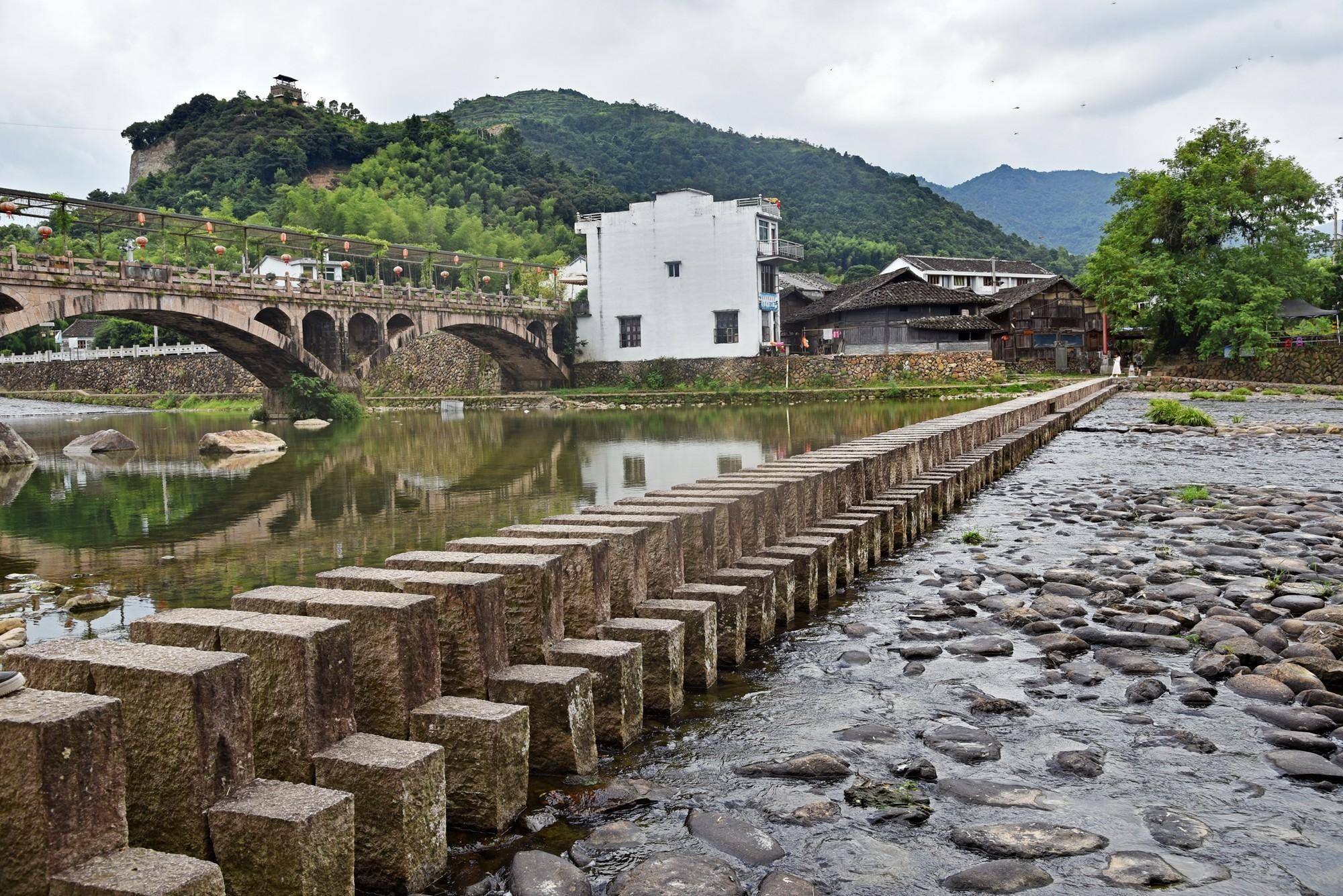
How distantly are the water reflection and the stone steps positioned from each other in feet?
14.4

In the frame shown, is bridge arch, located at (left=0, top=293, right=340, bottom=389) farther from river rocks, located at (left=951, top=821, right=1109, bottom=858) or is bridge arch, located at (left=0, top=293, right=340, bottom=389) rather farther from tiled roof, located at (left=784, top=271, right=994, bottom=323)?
river rocks, located at (left=951, top=821, right=1109, bottom=858)

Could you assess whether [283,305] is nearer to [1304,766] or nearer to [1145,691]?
[1145,691]

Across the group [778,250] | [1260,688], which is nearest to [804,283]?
[778,250]

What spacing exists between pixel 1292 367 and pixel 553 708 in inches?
2180

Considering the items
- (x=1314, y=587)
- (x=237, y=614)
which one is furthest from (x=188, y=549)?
(x=1314, y=587)

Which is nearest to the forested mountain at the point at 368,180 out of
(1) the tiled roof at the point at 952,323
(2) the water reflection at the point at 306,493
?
(1) the tiled roof at the point at 952,323

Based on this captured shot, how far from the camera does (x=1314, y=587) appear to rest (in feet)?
23.9

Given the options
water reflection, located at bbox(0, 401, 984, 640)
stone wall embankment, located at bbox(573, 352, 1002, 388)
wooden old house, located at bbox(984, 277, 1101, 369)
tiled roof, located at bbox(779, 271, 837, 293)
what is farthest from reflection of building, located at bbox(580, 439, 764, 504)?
wooden old house, located at bbox(984, 277, 1101, 369)

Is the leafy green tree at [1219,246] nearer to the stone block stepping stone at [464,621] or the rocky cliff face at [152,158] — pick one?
the stone block stepping stone at [464,621]

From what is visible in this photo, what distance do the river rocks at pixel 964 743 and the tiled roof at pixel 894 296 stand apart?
5147cm

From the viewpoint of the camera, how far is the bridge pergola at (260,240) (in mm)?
32125

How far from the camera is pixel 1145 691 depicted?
5.36 metres

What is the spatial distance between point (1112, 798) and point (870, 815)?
3.51 ft

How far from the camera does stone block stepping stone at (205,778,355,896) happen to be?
2832mm
